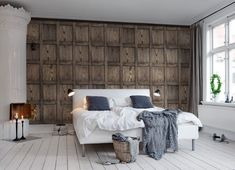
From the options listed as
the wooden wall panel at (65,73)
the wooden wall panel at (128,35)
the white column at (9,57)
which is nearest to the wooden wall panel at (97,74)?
the wooden wall panel at (65,73)

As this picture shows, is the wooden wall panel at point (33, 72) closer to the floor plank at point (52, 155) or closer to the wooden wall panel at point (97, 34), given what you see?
the wooden wall panel at point (97, 34)

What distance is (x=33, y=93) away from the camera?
6914mm

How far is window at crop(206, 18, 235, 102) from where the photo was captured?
607 centimetres

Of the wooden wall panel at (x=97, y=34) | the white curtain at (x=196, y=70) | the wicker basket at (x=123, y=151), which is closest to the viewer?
the wicker basket at (x=123, y=151)

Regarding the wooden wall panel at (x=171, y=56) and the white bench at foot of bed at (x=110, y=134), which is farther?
the wooden wall panel at (x=171, y=56)

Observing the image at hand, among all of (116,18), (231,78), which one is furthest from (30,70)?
(231,78)

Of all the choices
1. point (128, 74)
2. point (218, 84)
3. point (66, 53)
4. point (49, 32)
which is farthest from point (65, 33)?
point (218, 84)

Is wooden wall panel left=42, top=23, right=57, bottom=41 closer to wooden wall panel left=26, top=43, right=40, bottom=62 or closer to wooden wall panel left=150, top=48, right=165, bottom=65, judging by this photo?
wooden wall panel left=26, top=43, right=40, bottom=62

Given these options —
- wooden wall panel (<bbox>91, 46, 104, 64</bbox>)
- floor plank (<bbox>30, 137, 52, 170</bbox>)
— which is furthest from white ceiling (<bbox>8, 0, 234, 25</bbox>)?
floor plank (<bbox>30, 137, 52, 170</bbox>)

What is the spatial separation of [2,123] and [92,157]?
2582 mm

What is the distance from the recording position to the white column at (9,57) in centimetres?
564

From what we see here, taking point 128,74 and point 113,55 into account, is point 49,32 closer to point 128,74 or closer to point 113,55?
point 113,55

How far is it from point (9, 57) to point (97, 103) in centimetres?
215

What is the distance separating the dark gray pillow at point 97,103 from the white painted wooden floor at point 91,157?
883 millimetres
